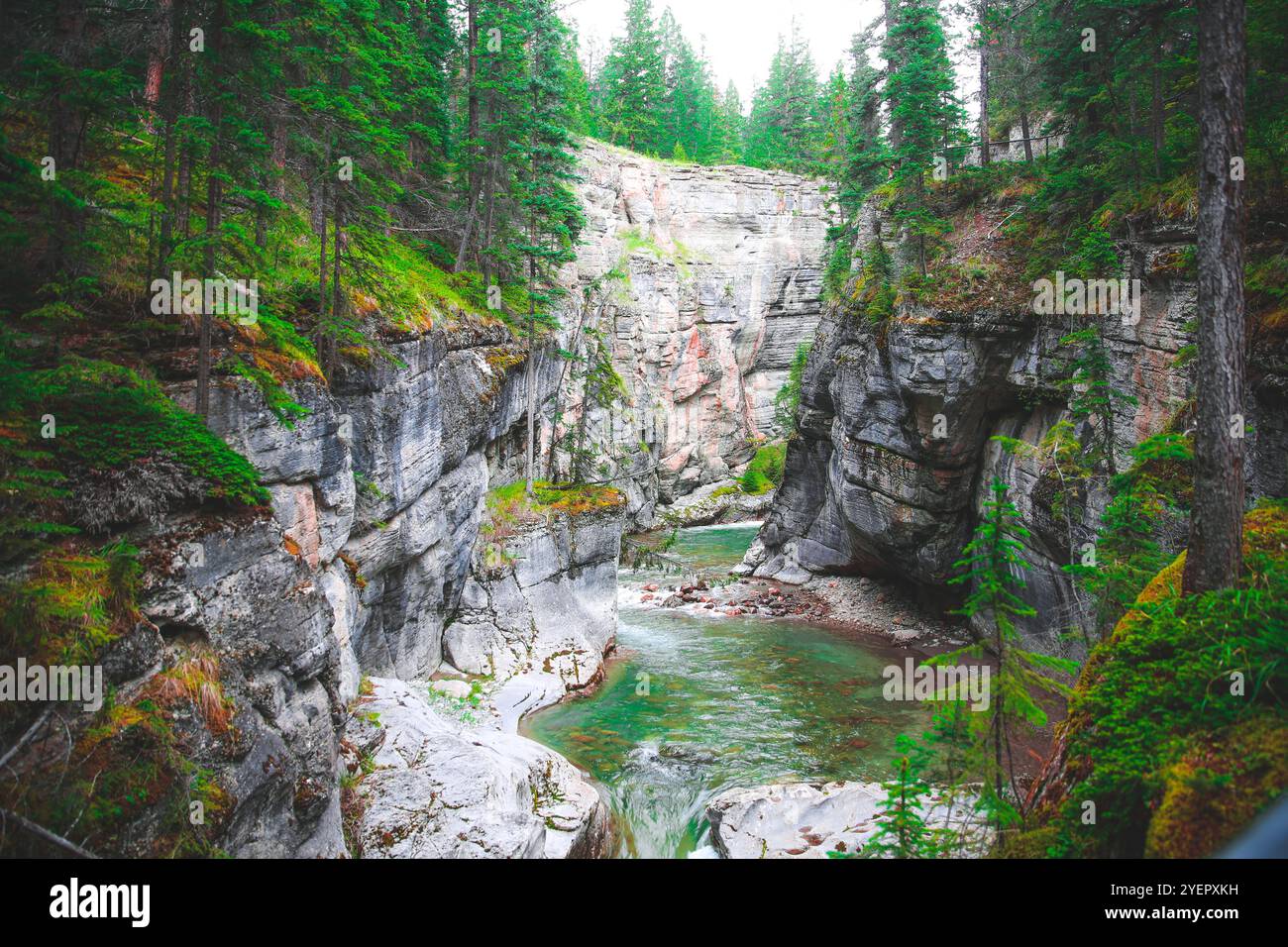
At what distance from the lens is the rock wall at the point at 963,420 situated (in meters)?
14.6

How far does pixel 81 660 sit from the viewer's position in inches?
237

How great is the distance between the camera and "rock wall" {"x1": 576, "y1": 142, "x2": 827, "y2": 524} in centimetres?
4653

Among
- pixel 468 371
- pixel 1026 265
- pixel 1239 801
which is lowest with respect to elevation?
pixel 1239 801

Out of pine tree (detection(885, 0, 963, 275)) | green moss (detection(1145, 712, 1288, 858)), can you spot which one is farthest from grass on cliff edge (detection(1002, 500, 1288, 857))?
pine tree (detection(885, 0, 963, 275))

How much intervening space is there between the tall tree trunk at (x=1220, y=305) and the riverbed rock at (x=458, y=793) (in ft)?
31.5

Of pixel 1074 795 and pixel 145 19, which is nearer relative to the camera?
pixel 1074 795

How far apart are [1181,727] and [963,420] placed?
59.0ft

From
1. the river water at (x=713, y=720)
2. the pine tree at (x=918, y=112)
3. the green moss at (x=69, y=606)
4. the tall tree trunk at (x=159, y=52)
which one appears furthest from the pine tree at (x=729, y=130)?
the green moss at (x=69, y=606)

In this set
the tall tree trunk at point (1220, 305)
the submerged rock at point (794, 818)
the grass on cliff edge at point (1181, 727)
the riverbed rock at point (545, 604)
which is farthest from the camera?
the riverbed rock at point (545, 604)

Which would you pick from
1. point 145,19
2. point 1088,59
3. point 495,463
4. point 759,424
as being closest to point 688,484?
point 759,424

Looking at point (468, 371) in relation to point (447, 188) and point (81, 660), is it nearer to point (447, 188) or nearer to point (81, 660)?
point (447, 188)

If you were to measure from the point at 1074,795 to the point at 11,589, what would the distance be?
9516mm

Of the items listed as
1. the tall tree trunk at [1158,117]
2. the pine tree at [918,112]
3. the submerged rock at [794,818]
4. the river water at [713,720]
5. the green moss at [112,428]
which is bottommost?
the river water at [713,720]

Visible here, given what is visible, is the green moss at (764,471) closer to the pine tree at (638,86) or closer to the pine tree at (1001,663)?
the pine tree at (638,86)
